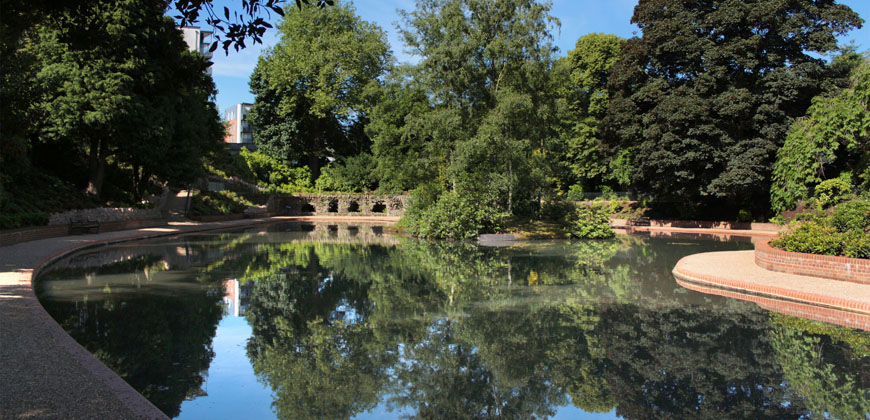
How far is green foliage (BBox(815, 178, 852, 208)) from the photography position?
2333 centimetres

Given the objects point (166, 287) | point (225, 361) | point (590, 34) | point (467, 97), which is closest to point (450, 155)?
point (467, 97)

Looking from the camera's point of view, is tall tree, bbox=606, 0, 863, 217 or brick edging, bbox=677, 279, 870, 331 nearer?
brick edging, bbox=677, 279, 870, 331

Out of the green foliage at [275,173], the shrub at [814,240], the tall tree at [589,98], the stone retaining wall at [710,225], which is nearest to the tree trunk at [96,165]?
the green foliage at [275,173]

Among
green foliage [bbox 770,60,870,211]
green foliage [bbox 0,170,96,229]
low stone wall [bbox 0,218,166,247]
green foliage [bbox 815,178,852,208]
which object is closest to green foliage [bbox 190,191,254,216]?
low stone wall [bbox 0,218,166,247]

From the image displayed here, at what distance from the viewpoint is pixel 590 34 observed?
44531 mm

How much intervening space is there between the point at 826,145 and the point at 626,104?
34.7 ft

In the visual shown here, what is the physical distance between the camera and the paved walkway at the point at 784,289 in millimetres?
8672

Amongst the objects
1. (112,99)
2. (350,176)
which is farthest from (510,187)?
(350,176)

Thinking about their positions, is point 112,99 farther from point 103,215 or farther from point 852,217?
point 852,217

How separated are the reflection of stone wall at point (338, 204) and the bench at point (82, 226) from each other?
948 inches

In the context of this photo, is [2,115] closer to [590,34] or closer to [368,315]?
[368,315]

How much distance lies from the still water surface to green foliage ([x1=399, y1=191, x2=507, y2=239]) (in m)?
9.83

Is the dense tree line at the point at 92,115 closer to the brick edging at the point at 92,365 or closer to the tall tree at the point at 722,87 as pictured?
the brick edging at the point at 92,365

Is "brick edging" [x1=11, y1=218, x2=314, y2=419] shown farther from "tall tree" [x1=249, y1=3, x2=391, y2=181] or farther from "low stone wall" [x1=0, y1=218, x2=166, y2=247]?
"tall tree" [x1=249, y1=3, x2=391, y2=181]
